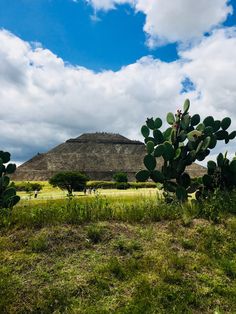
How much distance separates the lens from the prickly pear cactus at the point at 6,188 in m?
11.4

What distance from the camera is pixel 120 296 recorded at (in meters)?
6.07

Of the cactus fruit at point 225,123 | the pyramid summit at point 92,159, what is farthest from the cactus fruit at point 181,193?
the pyramid summit at point 92,159

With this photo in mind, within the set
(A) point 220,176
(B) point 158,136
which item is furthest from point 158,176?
(A) point 220,176

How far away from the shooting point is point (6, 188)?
12234 millimetres

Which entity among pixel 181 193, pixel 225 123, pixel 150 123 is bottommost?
pixel 181 193

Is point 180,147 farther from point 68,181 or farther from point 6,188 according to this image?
point 68,181

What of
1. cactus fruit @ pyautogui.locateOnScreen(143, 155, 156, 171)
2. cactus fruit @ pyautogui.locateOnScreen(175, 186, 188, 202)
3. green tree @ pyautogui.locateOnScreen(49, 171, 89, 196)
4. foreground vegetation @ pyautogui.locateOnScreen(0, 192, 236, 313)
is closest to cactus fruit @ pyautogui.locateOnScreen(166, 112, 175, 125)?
cactus fruit @ pyautogui.locateOnScreen(143, 155, 156, 171)

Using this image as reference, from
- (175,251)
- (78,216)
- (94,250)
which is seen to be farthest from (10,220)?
(175,251)

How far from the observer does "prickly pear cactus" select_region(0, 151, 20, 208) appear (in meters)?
11.4

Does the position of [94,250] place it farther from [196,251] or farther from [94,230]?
[196,251]

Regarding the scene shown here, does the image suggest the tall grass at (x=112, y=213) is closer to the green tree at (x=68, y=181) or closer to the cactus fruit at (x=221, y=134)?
the cactus fruit at (x=221, y=134)

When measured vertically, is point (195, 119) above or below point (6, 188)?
above

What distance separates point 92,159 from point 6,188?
9852 cm

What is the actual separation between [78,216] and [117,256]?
4.99 feet
